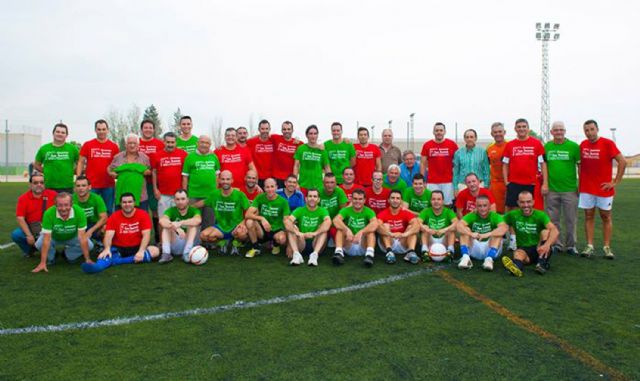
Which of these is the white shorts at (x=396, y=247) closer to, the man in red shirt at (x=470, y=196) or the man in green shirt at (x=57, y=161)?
the man in red shirt at (x=470, y=196)

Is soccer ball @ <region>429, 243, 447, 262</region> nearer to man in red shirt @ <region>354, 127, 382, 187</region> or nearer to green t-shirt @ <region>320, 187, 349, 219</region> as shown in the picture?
green t-shirt @ <region>320, 187, 349, 219</region>

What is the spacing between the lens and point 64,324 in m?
4.07

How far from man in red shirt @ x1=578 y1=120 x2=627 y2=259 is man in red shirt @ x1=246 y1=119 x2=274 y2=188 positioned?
201 inches

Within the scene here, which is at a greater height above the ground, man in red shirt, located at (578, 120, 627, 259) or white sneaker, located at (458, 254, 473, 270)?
man in red shirt, located at (578, 120, 627, 259)

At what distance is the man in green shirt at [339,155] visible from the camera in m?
8.27

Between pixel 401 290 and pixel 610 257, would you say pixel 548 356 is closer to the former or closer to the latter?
pixel 401 290

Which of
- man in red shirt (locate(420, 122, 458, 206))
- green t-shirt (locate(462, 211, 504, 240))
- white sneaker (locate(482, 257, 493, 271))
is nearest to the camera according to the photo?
white sneaker (locate(482, 257, 493, 271))

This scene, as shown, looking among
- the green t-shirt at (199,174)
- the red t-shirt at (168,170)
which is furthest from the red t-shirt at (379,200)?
the red t-shirt at (168,170)

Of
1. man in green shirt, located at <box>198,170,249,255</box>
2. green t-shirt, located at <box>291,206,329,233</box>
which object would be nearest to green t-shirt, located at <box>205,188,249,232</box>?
man in green shirt, located at <box>198,170,249,255</box>

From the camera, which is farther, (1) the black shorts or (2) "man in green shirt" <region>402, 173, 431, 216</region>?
(2) "man in green shirt" <region>402, 173, 431, 216</region>

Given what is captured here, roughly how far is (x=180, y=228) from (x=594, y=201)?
20.5 feet

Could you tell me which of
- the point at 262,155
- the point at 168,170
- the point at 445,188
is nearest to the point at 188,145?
the point at 168,170

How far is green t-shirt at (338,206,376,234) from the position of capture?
686 centimetres

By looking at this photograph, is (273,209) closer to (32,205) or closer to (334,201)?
(334,201)
